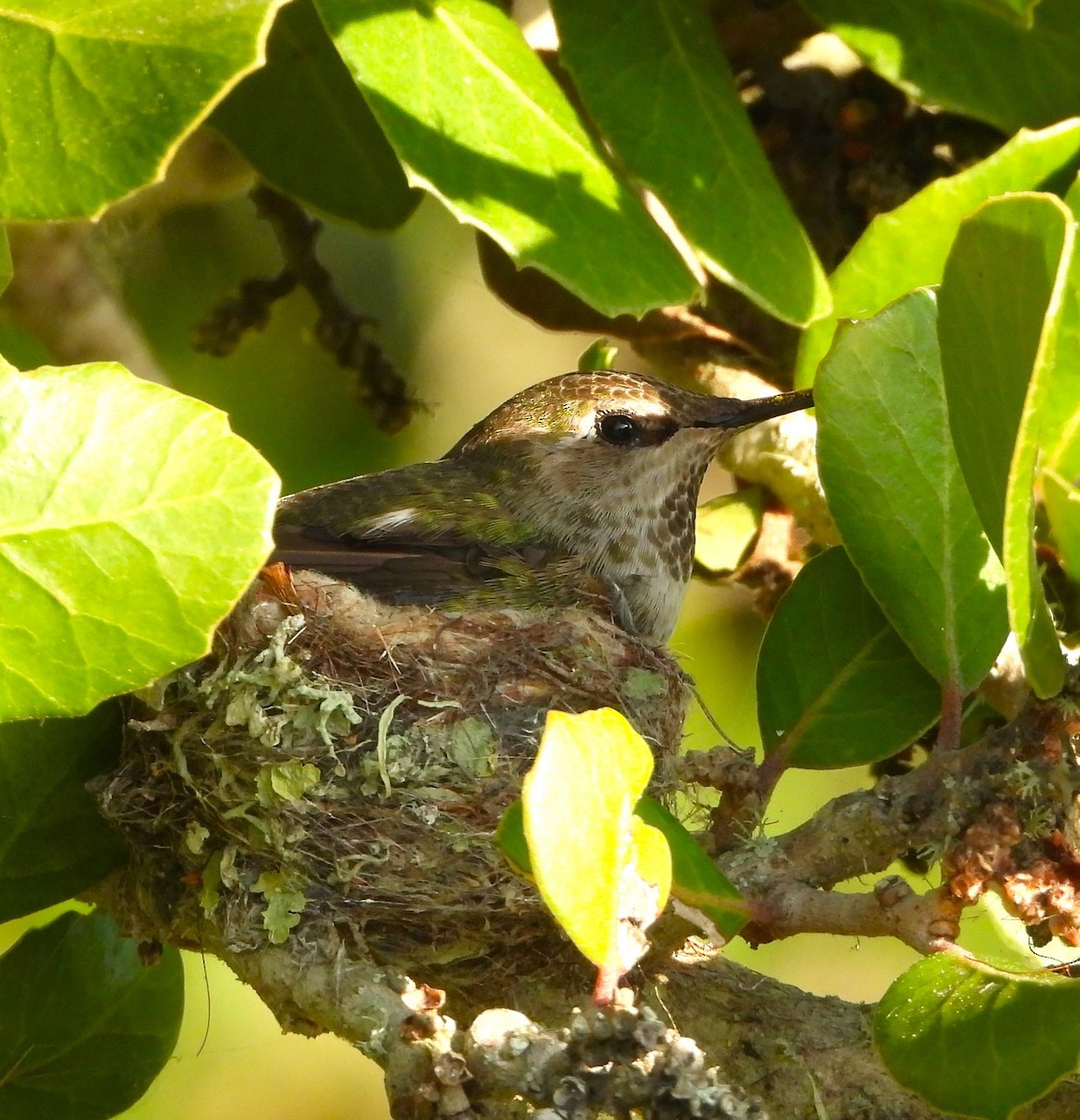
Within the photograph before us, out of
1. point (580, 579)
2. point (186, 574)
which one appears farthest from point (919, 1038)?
point (580, 579)

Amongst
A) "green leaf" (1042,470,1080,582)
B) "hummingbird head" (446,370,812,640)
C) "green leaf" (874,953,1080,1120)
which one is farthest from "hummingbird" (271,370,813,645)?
"green leaf" (874,953,1080,1120)

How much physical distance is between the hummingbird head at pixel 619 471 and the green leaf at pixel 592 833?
174cm

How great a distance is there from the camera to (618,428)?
Answer: 126 inches

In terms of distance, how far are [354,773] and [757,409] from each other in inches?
41.9

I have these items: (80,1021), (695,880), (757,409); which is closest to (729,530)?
(757,409)

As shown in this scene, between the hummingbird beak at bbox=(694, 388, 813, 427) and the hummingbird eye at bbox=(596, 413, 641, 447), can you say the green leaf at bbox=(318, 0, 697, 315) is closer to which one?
the hummingbird beak at bbox=(694, 388, 813, 427)

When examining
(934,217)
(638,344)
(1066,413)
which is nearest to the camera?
(1066,413)

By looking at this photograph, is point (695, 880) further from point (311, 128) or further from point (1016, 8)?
point (311, 128)

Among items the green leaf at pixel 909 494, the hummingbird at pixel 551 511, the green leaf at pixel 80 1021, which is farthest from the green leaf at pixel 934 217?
the green leaf at pixel 80 1021

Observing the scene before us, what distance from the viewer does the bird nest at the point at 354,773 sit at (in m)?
2.17

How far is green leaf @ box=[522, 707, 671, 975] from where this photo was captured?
124 cm

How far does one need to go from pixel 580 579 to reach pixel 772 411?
0.62 m

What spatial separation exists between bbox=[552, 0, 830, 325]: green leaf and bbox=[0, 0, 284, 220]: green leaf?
2.76ft

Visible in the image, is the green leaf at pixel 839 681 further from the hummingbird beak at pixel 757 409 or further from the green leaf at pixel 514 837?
the green leaf at pixel 514 837
